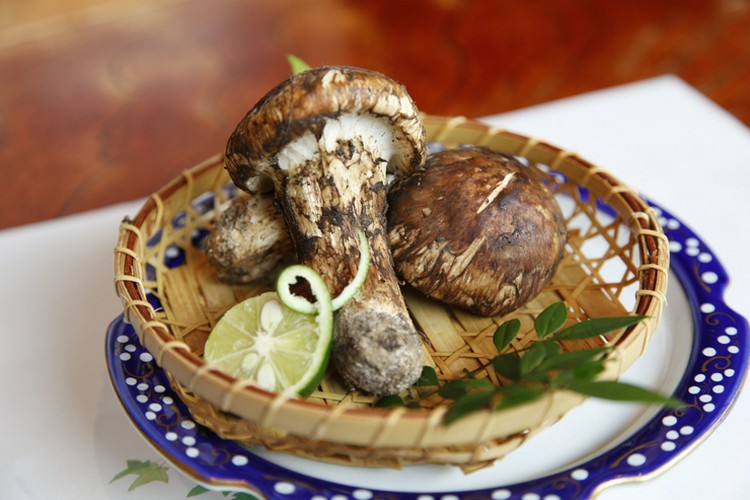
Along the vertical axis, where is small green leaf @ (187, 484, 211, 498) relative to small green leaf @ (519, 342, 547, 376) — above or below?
below

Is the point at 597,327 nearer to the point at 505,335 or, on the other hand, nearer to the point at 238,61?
the point at 505,335

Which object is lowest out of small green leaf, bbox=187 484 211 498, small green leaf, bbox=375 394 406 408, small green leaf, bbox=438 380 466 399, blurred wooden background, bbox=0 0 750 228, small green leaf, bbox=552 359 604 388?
small green leaf, bbox=187 484 211 498

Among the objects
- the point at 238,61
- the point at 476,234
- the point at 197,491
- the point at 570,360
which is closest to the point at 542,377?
the point at 570,360

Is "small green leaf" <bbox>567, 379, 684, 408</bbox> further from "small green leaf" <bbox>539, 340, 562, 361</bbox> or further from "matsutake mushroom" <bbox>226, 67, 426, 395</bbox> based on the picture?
"matsutake mushroom" <bbox>226, 67, 426, 395</bbox>

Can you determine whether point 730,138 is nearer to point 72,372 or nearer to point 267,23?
point 72,372

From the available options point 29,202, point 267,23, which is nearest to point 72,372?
point 29,202

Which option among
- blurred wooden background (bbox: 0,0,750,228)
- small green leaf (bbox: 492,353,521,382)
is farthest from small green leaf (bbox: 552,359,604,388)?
blurred wooden background (bbox: 0,0,750,228)

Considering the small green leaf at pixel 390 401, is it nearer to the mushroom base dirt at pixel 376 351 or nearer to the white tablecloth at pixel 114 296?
the mushroom base dirt at pixel 376 351
